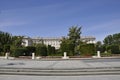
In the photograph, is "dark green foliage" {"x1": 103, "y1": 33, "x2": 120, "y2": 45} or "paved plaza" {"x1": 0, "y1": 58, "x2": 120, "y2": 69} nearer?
"paved plaza" {"x1": 0, "y1": 58, "x2": 120, "y2": 69}

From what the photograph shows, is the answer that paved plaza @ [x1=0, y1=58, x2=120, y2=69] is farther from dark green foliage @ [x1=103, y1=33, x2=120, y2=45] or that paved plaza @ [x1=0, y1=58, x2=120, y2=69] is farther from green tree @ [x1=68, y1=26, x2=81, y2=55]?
dark green foliage @ [x1=103, y1=33, x2=120, y2=45]

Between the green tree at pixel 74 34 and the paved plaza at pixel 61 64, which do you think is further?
the green tree at pixel 74 34

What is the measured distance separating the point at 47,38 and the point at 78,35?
325 feet

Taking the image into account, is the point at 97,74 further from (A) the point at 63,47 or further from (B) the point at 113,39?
(B) the point at 113,39

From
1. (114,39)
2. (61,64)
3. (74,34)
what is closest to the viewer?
(61,64)

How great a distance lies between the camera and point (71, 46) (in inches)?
1794

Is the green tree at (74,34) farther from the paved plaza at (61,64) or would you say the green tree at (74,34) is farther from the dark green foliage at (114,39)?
the dark green foliage at (114,39)

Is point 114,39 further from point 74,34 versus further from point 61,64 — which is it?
point 61,64

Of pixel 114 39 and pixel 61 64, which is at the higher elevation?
pixel 114 39

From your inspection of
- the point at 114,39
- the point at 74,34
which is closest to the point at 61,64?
the point at 74,34

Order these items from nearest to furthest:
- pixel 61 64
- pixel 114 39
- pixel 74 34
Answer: pixel 61 64 < pixel 74 34 < pixel 114 39

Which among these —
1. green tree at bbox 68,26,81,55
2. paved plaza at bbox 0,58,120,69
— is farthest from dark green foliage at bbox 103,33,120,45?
paved plaza at bbox 0,58,120,69

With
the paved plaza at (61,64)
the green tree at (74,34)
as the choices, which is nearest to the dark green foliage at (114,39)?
the green tree at (74,34)

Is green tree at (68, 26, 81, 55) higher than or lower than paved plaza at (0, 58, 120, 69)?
higher
